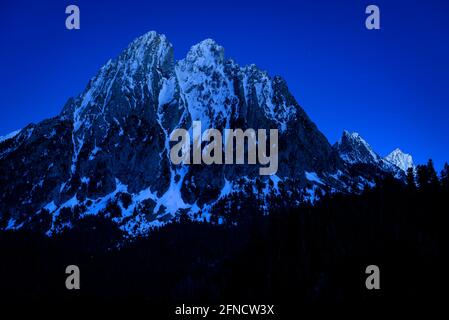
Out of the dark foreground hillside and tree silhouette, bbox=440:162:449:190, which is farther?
tree silhouette, bbox=440:162:449:190

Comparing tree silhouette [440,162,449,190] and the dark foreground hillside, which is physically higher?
tree silhouette [440,162,449,190]

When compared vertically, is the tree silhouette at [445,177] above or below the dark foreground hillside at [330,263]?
above

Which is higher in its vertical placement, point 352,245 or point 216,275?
point 352,245

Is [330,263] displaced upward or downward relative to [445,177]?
downward

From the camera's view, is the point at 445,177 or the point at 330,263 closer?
the point at 330,263

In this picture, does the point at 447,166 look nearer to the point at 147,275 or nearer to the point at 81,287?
the point at 147,275

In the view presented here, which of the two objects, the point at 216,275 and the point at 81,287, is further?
the point at 81,287

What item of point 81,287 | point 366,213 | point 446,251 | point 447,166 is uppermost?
point 447,166

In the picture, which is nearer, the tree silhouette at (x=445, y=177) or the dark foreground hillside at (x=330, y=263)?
the dark foreground hillside at (x=330, y=263)

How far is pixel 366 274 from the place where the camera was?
275ft
